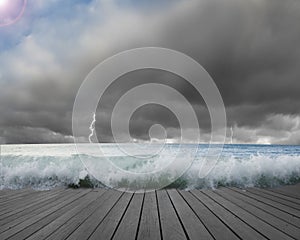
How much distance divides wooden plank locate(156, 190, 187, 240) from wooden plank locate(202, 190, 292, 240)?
74 centimetres

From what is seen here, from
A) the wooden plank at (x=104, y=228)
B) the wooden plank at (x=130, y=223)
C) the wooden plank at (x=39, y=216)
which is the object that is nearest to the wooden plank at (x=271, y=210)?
the wooden plank at (x=130, y=223)

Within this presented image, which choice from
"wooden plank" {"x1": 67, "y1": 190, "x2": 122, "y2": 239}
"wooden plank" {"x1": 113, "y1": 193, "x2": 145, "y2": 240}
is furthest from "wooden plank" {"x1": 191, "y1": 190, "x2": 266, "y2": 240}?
"wooden plank" {"x1": 67, "y1": 190, "x2": 122, "y2": 239}

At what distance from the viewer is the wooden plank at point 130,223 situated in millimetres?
1916

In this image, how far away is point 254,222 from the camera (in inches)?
89.2

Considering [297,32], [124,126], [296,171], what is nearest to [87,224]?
[124,126]

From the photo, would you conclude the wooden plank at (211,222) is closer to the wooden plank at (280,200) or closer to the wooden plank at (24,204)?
the wooden plank at (280,200)

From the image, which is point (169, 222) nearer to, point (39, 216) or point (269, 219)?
point (269, 219)

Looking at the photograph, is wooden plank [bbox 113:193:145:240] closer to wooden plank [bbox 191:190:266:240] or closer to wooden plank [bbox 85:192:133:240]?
wooden plank [bbox 85:192:133:240]

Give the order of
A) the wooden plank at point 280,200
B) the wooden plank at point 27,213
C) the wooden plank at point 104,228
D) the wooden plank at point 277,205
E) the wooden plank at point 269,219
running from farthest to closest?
the wooden plank at point 280,200 → the wooden plank at point 277,205 → the wooden plank at point 27,213 → the wooden plank at point 269,219 → the wooden plank at point 104,228

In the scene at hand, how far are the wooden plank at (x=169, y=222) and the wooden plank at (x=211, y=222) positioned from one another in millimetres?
283

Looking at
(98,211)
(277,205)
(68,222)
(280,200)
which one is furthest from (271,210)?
(68,222)

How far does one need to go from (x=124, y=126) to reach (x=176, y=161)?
6.91 ft

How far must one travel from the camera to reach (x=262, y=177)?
19.6 ft

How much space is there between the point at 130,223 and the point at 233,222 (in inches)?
43.1
